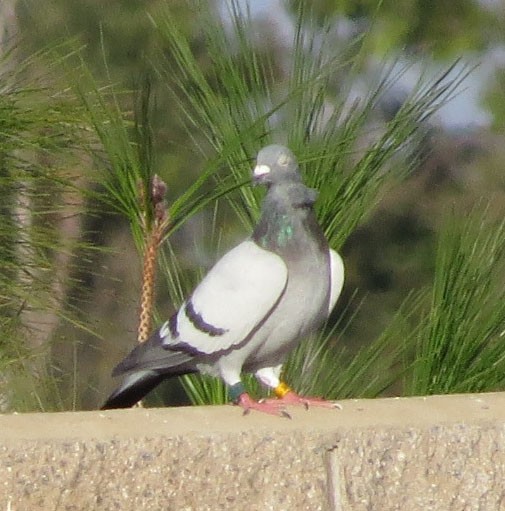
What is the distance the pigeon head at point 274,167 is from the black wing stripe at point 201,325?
0.69 ft

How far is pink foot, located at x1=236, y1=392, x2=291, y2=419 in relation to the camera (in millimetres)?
1492

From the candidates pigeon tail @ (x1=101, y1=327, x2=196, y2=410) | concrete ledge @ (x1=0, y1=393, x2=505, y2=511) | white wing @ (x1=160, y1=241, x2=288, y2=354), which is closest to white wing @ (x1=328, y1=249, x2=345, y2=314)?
white wing @ (x1=160, y1=241, x2=288, y2=354)

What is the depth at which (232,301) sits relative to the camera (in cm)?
164

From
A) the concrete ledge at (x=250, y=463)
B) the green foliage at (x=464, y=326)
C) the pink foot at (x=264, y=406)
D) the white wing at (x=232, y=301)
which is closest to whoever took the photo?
the concrete ledge at (x=250, y=463)

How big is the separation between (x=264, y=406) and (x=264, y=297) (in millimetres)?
167

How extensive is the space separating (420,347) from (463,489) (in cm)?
52

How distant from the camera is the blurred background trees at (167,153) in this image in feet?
6.27

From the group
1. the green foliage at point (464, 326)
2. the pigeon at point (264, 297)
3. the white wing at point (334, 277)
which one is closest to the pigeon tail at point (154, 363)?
the pigeon at point (264, 297)

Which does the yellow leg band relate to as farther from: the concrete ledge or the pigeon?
the concrete ledge

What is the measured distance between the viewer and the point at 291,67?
6.40 ft

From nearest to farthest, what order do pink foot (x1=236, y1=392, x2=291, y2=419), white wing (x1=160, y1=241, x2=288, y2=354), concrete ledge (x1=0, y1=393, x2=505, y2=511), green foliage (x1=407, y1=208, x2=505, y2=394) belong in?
concrete ledge (x1=0, y1=393, x2=505, y2=511), pink foot (x1=236, y1=392, x2=291, y2=419), white wing (x1=160, y1=241, x2=288, y2=354), green foliage (x1=407, y1=208, x2=505, y2=394)

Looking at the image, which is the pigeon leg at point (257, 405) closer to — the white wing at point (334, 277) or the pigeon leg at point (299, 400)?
the pigeon leg at point (299, 400)

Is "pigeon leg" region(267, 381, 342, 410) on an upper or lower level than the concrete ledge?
lower

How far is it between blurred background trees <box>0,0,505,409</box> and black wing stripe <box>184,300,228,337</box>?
0.59 feet
